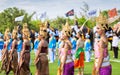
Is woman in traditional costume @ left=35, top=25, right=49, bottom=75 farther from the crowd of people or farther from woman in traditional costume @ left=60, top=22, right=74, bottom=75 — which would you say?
woman in traditional costume @ left=60, top=22, right=74, bottom=75

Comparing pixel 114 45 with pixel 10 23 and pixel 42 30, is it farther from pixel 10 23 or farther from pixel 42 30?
pixel 10 23

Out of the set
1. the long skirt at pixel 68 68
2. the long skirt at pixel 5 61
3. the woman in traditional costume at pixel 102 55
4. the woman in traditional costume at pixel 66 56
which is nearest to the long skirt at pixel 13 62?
the long skirt at pixel 5 61

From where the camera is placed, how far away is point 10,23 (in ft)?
208

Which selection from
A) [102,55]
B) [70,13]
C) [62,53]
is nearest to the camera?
[102,55]

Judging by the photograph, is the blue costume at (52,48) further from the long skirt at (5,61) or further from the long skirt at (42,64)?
the long skirt at (42,64)

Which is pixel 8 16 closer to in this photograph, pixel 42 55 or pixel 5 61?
pixel 5 61

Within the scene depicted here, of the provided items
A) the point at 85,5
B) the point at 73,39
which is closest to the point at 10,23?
the point at 85,5

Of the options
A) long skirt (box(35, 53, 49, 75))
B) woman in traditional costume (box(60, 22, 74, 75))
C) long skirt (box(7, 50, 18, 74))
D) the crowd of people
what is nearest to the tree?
the crowd of people

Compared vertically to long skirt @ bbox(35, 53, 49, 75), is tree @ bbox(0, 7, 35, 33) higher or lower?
higher

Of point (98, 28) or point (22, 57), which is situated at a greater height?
point (98, 28)

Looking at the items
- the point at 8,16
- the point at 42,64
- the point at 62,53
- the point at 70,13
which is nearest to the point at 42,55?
the point at 42,64

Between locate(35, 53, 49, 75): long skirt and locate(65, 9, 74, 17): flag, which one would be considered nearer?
locate(35, 53, 49, 75): long skirt

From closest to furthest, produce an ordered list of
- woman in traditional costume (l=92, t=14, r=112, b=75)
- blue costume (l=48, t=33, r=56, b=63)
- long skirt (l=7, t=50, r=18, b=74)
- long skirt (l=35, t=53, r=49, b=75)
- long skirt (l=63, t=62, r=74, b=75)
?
woman in traditional costume (l=92, t=14, r=112, b=75)
long skirt (l=63, t=62, r=74, b=75)
long skirt (l=35, t=53, r=49, b=75)
long skirt (l=7, t=50, r=18, b=74)
blue costume (l=48, t=33, r=56, b=63)

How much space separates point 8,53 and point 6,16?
50.5 meters
